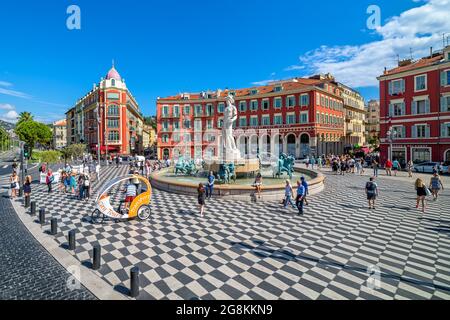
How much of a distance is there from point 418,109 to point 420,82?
327 cm

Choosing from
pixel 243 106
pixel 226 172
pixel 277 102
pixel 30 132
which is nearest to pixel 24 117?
pixel 30 132

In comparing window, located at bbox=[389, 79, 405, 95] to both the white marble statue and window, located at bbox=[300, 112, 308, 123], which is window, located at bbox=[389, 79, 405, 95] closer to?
window, located at bbox=[300, 112, 308, 123]

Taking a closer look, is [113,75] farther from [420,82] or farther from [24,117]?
[420,82]

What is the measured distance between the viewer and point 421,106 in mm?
30844

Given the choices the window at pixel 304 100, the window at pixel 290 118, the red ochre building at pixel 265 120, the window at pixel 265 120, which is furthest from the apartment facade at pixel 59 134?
the window at pixel 304 100

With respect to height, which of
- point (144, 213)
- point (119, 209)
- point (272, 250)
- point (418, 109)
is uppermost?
point (418, 109)

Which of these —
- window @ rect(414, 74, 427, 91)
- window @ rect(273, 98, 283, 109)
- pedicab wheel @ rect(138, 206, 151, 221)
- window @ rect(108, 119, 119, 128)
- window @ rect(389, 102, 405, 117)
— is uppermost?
window @ rect(273, 98, 283, 109)

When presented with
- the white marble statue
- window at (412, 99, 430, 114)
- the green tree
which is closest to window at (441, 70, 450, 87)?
window at (412, 99, 430, 114)

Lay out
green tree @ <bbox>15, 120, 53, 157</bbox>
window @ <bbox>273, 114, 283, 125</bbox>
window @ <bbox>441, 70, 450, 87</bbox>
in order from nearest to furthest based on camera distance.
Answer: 1. window @ <bbox>441, 70, 450, 87</bbox>
2. window @ <bbox>273, 114, 283, 125</bbox>
3. green tree @ <bbox>15, 120, 53, 157</bbox>

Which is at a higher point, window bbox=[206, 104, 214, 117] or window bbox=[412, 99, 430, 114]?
window bbox=[206, 104, 214, 117]

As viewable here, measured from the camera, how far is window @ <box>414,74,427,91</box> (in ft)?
99.5

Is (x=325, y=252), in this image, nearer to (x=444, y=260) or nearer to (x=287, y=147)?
(x=444, y=260)

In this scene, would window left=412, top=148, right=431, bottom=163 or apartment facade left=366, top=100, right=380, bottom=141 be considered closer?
window left=412, top=148, right=431, bottom=163
